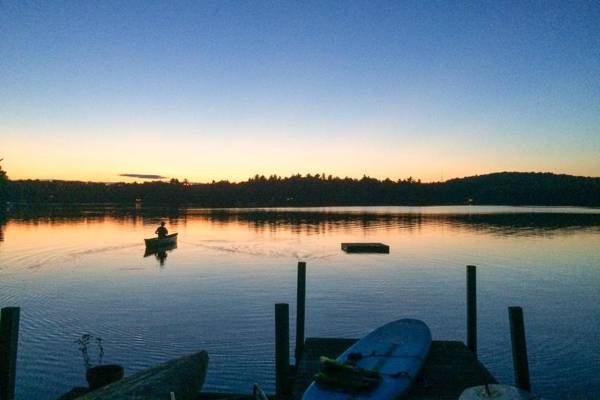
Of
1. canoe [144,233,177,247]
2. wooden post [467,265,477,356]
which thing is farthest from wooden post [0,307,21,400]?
canoe [144,233,177,247]

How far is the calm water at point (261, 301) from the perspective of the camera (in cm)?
1516

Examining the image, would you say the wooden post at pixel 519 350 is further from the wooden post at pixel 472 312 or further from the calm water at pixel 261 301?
the calm water at pixel 261 301

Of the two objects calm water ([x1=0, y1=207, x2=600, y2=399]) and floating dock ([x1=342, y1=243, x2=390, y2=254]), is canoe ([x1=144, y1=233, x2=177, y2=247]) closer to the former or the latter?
calm water ([x1=0, y1=207, x2=600, y2=399])

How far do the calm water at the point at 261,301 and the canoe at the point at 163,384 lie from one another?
308 cm

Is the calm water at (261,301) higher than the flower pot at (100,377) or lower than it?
lower

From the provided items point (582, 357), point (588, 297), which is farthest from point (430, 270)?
point (582, 357)

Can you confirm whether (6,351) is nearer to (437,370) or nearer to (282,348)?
(282,348)

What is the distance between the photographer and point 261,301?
2466cm

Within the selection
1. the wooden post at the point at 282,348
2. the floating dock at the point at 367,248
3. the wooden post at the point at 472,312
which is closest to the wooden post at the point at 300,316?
the wooden post at the point at 282,348

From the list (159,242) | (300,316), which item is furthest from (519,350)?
(159,242)

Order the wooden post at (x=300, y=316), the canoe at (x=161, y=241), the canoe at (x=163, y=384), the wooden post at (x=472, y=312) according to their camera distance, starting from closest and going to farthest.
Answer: the canoe at (x=163, y=384) → the wooden post at (x=472, y=312) → the wooden post at (x=300, y=316) → the canoe at (x=161, y=241)

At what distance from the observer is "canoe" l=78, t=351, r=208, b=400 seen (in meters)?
8.68

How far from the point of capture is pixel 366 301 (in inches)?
977

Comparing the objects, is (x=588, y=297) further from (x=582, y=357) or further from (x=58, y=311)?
(x=58, y=311)
